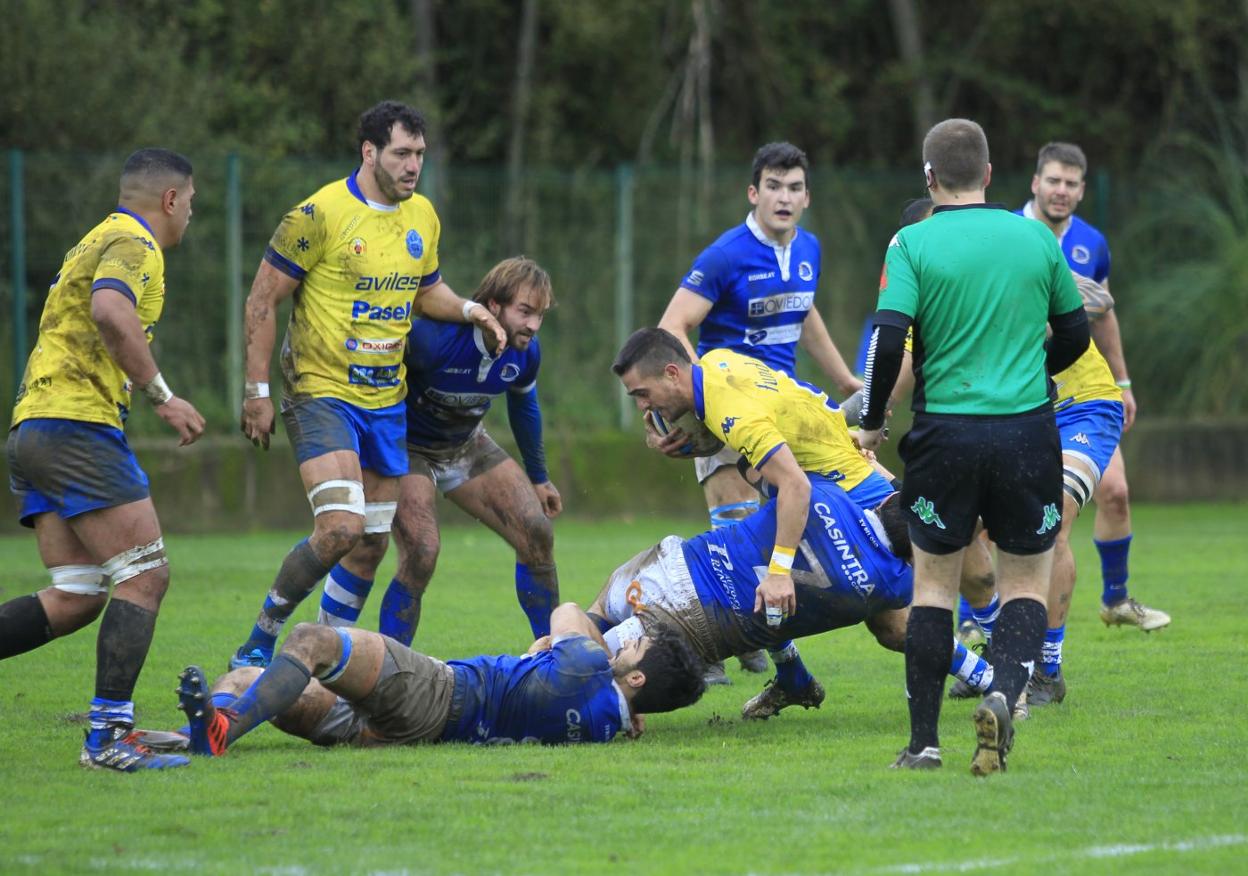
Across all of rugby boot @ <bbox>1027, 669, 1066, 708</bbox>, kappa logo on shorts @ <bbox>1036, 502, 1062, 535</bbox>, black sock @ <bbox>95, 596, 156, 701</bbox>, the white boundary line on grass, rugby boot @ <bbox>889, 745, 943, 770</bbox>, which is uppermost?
kappa logo on shorts @ <bbox>1036, 502, 1062, 535</bbox>

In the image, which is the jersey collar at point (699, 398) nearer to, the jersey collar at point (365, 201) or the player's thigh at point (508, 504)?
the player's thigh at point (508, 504)

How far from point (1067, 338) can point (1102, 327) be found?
2.79m

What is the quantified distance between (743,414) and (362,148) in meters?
2.56

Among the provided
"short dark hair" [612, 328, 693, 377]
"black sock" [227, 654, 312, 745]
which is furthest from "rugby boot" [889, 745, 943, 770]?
"black sock" [227, 654, 312, 745]

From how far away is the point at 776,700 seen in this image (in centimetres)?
748

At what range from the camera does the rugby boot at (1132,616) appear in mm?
9781

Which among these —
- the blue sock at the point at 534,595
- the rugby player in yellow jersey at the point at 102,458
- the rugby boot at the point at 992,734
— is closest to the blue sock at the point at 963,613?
the blue sock at the point at 534,595

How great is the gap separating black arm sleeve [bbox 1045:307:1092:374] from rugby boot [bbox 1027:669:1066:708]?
175cm

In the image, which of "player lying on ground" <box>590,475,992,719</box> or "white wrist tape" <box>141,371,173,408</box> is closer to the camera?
"white wrist tape" <box>141,371,173,408</box>

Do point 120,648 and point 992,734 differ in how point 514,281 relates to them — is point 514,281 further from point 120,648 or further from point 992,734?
point 992,734

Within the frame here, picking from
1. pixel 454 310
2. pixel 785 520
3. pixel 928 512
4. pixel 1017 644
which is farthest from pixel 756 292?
pixel 1017 644

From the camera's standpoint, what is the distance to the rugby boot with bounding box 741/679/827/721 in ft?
24.5

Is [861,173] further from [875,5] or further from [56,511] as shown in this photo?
[56,511]

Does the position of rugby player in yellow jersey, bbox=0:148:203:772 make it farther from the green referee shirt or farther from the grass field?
the green referee shirt
